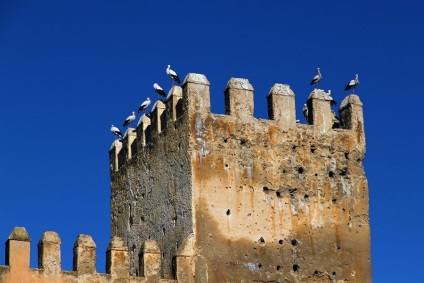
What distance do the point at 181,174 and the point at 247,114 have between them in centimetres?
218

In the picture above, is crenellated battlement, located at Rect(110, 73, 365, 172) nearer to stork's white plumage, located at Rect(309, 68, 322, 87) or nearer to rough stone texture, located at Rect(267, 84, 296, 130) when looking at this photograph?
rough stone texture, located at Rect(267, 84, 296, 130)

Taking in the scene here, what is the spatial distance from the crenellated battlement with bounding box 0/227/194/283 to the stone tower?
0.12 meters

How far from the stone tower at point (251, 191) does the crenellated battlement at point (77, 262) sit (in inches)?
4.8

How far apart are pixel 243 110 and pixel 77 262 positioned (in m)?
5.53

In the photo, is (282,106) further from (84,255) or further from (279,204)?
(84,255)

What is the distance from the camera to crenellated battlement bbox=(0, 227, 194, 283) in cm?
2591

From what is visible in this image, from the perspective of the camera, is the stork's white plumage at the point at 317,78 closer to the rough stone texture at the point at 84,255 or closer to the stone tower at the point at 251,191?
the stone tower at the point at 251,191

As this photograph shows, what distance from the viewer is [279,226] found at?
28578 mm

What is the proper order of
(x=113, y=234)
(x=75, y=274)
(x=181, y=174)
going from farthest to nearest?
(x=113, y=234) < (x=181, y=174) < (x=75, y=274)

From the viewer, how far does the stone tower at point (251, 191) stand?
27750 mm

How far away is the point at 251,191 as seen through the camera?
2847cm

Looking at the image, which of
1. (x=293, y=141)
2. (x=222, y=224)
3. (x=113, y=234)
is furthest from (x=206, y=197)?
(x=113, y=234)

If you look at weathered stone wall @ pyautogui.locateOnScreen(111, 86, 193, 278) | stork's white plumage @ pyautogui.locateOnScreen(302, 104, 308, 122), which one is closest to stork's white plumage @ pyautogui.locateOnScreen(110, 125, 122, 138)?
weathered stone wall @ pyautogui.locateOnScreen(111, 86, 193, 278)

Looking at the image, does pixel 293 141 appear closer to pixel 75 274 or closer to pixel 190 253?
pixel 190 253
